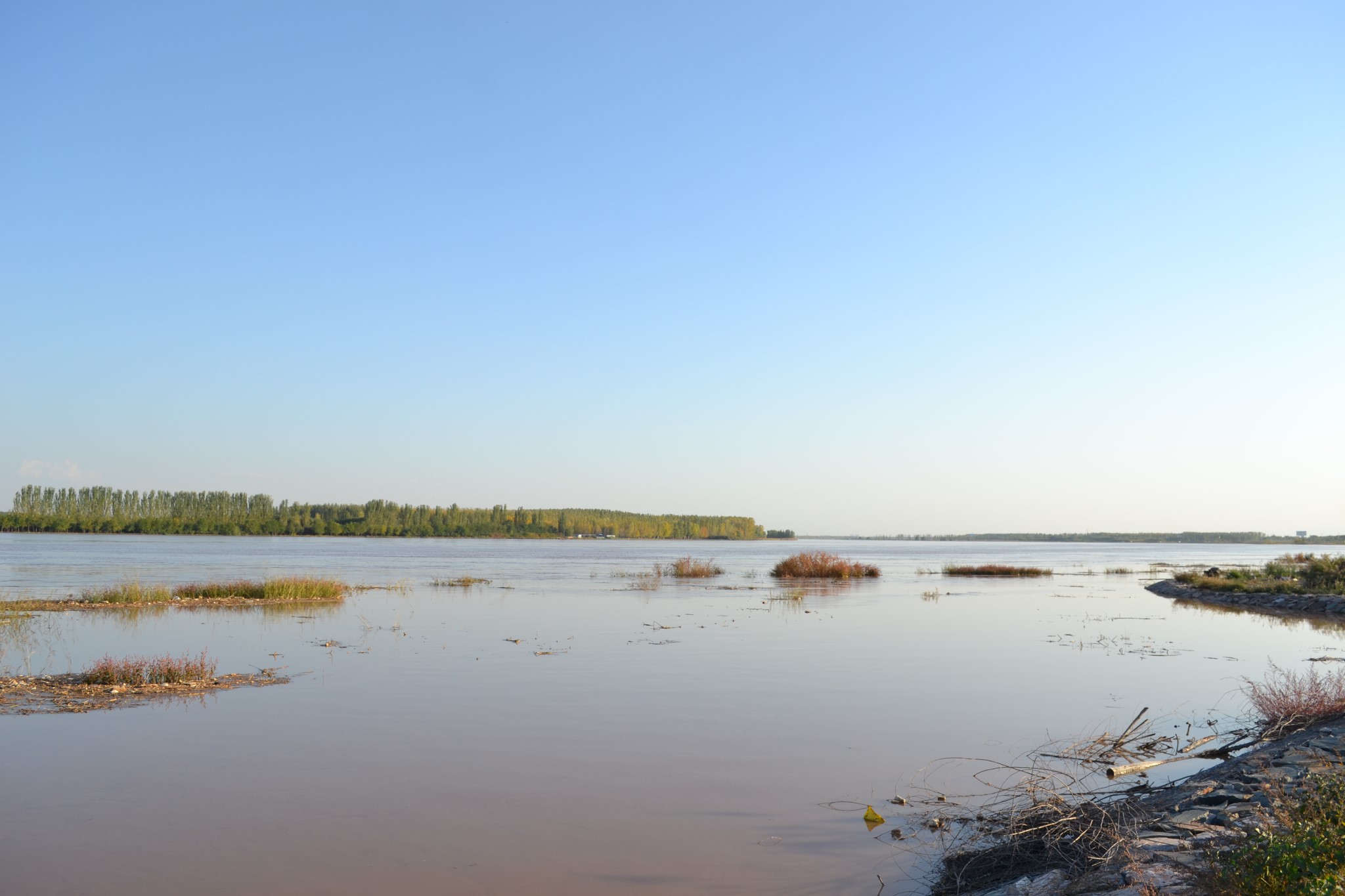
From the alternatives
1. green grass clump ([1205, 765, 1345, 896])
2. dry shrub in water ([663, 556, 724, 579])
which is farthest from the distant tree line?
green grass clump ([1205, 765, 1345, 896])

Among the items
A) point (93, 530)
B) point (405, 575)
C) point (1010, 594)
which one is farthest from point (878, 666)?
point (93, 530)

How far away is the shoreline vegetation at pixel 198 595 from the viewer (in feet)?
73.9

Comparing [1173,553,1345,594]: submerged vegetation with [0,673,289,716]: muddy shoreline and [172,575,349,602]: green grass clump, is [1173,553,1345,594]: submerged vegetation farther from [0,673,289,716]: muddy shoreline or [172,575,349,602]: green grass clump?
[0,673,289,716]: muddy shoreline

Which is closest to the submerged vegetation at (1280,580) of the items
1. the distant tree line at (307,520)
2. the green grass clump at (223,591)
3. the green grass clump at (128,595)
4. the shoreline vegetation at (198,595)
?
the shoreline vegetation at (198,595)

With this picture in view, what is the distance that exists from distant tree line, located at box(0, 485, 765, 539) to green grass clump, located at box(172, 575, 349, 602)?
4080 inches

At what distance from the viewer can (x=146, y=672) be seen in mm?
12961

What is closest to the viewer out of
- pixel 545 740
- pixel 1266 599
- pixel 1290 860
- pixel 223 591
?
pixel 1290 860

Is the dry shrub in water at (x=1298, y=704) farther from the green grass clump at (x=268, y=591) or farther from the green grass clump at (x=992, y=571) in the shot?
the green grass clump at (x=992, y=571)

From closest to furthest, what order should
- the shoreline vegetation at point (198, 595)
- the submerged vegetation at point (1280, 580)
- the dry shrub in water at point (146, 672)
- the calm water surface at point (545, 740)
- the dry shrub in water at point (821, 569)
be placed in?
1. the calm water surface at point (545, 740)
2. the dry shrub in water at point (146, 672)
3. the shoreline vegetation at point (198, 595)
4. the submerged vegetation at point (1280, 580)
5. the dry shrub in water at point (821, 569)

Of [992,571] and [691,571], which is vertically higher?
[691,571]

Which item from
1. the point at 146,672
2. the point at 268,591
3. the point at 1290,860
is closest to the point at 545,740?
the point at 146,672

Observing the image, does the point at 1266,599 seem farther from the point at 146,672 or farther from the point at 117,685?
the point at 117,685

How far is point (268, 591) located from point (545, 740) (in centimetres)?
1946

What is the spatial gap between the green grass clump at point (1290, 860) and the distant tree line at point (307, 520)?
131 metres
